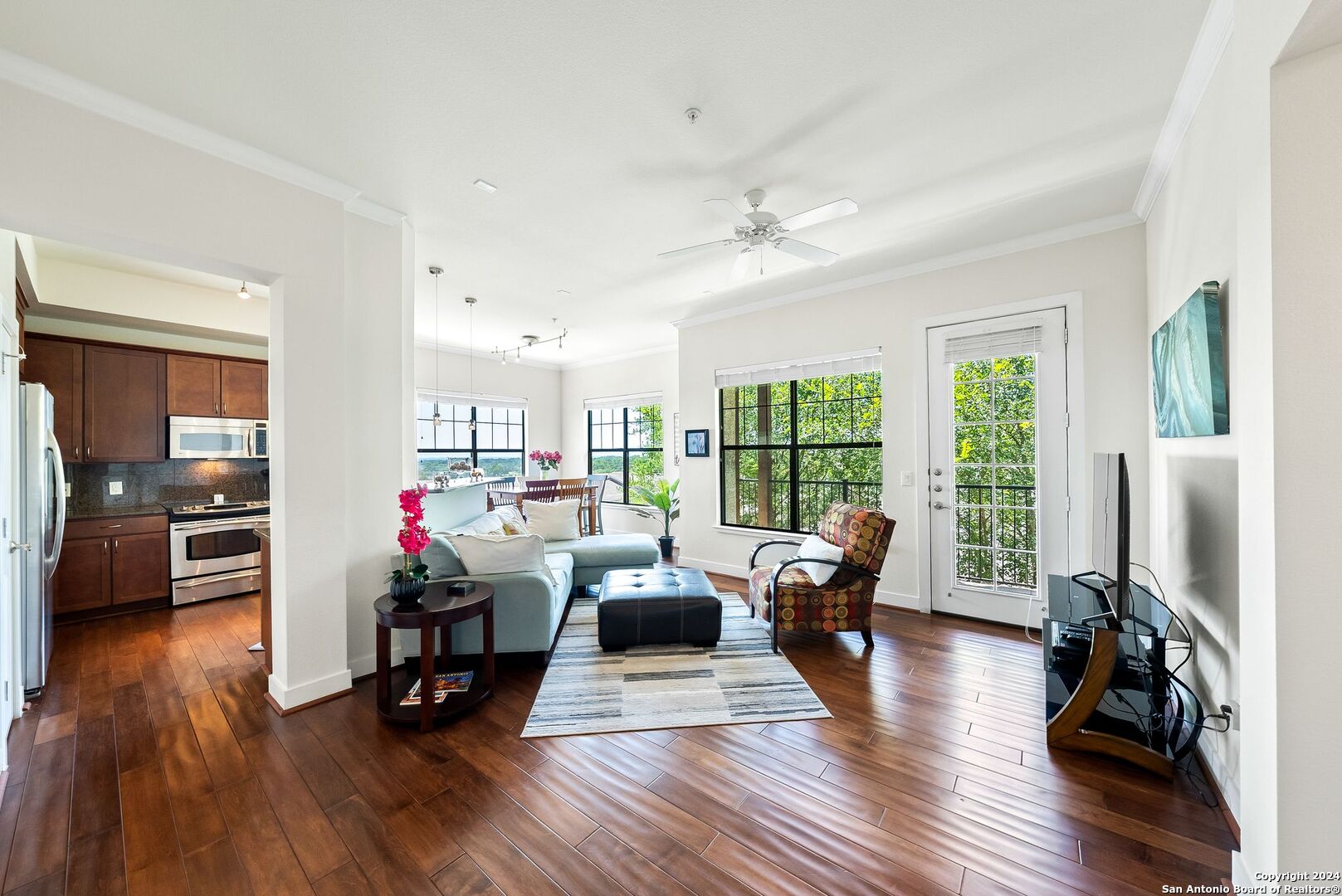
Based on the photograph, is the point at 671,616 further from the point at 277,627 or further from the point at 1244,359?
the point at 1244,359

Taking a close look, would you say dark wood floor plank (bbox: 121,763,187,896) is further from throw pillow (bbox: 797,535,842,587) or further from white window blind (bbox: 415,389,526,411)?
white window blind (bbox: 415,389,526,411)

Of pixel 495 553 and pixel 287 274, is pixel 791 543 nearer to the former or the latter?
pixel 495 553

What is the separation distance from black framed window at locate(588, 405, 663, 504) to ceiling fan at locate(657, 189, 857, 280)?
4255 mm

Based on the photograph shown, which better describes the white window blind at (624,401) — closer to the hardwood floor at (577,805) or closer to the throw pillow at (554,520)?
the throw pillow at (554,520)

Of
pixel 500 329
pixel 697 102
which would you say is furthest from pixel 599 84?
pixel 500 329

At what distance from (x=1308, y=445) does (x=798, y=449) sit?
3.81 metres

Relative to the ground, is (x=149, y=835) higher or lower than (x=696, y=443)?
lower

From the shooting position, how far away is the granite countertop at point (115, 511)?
13.5ft

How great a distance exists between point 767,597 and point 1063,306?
2.81 metres

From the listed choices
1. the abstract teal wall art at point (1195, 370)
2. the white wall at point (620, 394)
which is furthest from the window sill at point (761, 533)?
the abstract teal wall art at point (1195, 370)

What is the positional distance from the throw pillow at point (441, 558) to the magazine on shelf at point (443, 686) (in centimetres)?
56

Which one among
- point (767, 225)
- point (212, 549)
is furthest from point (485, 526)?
point (767, 225)

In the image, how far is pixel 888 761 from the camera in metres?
A: 2.10

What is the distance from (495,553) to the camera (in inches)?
121
